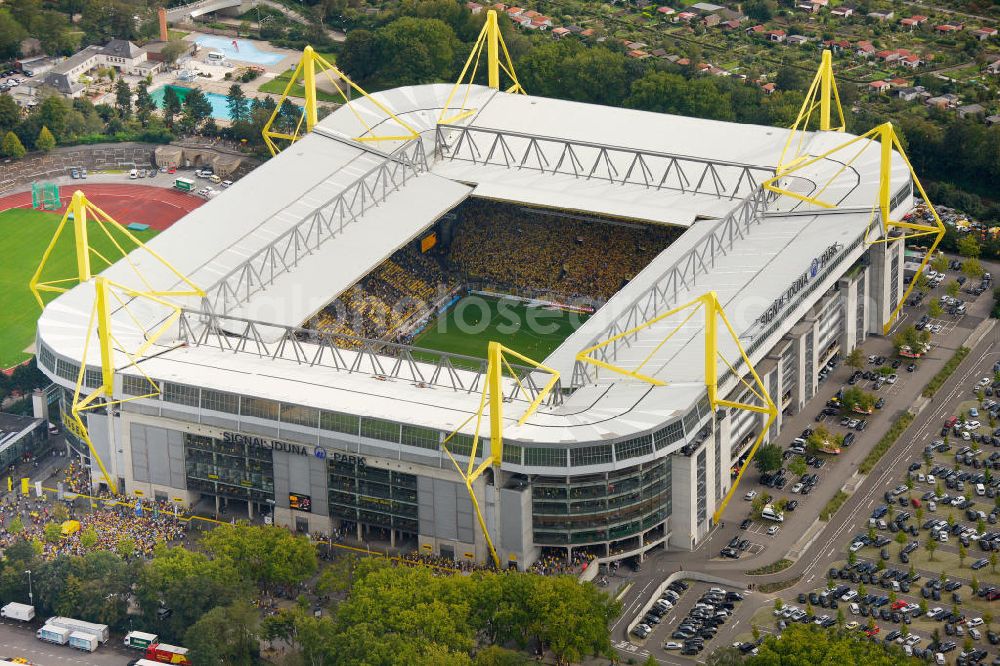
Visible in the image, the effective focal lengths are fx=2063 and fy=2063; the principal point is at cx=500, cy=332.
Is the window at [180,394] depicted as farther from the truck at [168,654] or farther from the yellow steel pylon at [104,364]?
the truck at [168,654]

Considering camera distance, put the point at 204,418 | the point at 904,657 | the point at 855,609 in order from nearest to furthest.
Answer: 1. the point at 904,657
2. the point at 855,609
3. the point at 204,418

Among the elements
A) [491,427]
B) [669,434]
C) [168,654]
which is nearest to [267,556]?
[168,654]

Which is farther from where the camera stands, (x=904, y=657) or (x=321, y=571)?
(x=321, y=571)

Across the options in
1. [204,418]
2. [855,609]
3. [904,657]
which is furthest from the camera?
[204,418]

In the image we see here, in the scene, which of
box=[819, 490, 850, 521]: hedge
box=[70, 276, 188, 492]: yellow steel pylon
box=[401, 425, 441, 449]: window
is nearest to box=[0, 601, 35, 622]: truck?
box=[70, 276, 188, 492]: yellow steel pylon

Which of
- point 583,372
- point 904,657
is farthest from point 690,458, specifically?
point 904,657

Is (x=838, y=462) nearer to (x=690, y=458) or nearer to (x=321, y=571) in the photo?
(x=690, y=458)
